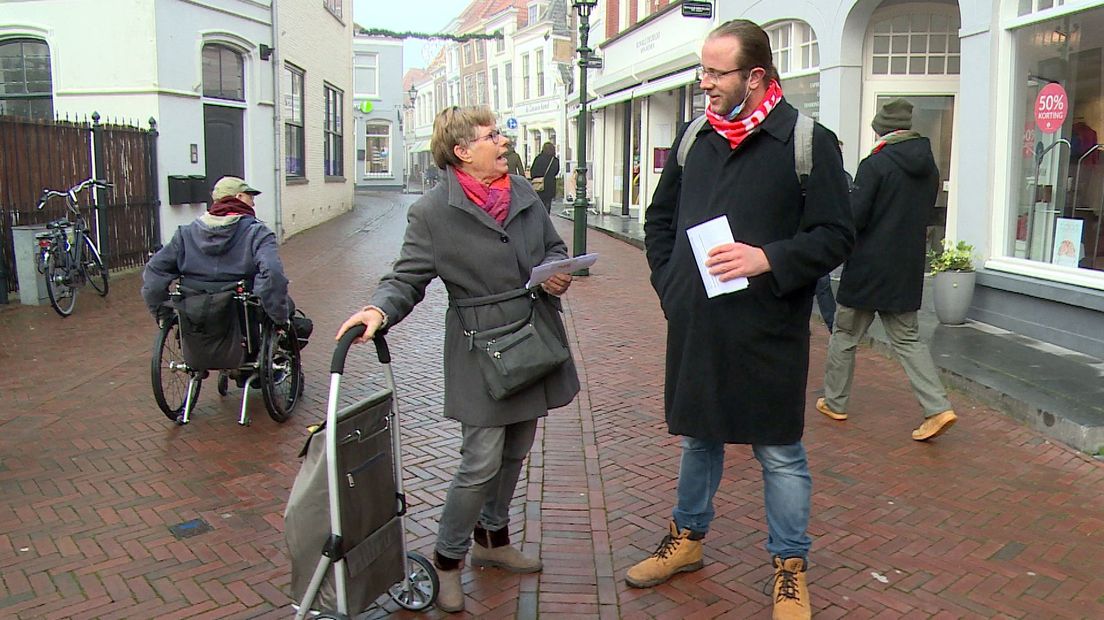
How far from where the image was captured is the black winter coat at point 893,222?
5.20 m

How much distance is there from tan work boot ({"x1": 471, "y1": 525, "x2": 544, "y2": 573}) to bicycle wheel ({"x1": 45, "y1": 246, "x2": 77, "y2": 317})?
711cm

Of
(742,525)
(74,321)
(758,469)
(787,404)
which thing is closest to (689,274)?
(787,404)

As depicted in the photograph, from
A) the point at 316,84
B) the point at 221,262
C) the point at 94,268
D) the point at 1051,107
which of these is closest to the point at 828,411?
the point at 221,262

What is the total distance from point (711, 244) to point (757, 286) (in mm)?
205

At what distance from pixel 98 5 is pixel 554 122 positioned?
82.8 ft

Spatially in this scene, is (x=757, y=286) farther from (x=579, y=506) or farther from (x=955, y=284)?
(x=955, y=284)

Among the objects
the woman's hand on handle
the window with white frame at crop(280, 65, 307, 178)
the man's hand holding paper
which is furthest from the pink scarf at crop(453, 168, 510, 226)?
the window with white frame at crop(280, 65, 307, 178)

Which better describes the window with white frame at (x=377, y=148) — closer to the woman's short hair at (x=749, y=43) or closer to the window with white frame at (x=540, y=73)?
the window with white frame at (x=540, y=73)

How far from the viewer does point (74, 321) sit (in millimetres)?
8836

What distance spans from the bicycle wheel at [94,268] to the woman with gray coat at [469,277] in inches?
315

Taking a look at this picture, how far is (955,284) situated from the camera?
7.94 m

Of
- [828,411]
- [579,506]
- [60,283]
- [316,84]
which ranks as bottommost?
[579,506]

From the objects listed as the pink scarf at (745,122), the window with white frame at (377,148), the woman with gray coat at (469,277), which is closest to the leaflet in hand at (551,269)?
the woman with gray coat at (469,277)

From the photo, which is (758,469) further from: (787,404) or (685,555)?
(787,404)
